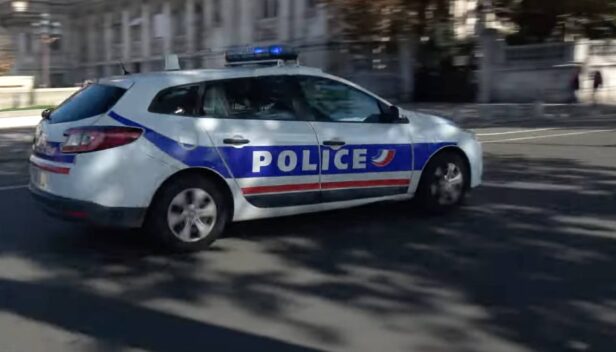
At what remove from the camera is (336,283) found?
6.01 meters

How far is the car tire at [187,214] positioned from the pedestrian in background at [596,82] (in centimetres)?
2639

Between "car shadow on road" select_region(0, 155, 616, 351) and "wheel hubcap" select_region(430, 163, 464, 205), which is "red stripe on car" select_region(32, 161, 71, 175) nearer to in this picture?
"car shadow on road" select_region(0, 155, 616, 351)

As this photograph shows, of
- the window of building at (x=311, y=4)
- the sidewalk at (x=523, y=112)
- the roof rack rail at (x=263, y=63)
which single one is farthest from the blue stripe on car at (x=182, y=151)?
the window of building at (x=311, y=4)

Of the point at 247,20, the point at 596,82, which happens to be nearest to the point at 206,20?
the point at 247,20

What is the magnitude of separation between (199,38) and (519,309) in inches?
1688

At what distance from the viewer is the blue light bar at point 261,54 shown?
7.79 meters

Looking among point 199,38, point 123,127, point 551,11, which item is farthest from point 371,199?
point 199,38

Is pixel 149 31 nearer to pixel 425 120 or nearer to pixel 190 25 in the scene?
pixel 190 25

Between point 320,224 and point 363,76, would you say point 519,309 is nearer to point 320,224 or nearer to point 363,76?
point 320,224

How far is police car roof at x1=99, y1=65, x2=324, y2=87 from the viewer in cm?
693

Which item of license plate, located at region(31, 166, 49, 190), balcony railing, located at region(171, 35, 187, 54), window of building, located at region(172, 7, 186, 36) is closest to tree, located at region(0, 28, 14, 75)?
balcony railing, located at region(171, 35, 187, 54)

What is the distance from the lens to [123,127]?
21.5ft

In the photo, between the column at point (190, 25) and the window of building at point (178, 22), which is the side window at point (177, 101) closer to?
the column at point (190, 25)

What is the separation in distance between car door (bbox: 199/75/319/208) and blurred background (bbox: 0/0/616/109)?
2073 centimetres
